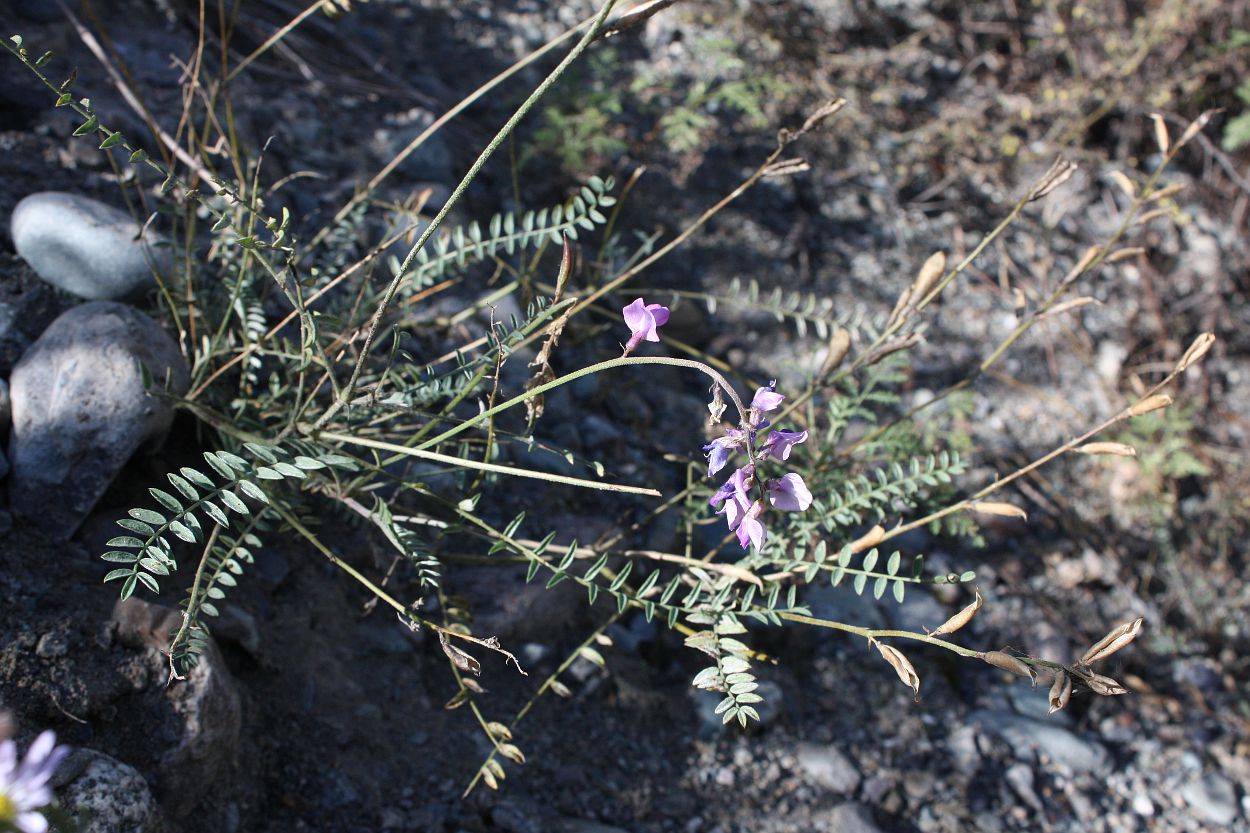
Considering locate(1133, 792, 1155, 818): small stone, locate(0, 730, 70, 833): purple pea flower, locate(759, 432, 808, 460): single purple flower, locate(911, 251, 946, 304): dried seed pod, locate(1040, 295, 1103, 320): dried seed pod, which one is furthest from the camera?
locate(1133, 792, 1155, 818): small stone

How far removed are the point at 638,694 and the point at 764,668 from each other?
0.33m

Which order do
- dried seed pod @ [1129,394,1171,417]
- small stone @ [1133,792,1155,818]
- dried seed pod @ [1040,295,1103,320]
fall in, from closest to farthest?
dried seed pod @ [1129,394,1171,417] → dried seed pod @ [1040,295,1103,320] → small stone @ [1133,792,1155,818]

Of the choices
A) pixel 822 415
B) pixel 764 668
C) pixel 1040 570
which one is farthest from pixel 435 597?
pixel 1040 570

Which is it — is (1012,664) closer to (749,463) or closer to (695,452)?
(749,463)

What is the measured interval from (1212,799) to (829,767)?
101 cm

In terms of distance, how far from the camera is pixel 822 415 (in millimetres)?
2568

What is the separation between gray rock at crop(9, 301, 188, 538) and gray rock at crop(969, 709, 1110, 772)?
6.18 feet

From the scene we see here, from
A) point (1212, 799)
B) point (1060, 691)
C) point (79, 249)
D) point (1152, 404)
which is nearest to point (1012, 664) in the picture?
point (1060, 691)

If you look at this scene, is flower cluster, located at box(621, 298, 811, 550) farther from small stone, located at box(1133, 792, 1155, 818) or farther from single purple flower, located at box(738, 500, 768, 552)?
small stone, located at box(1133, 792, 1155, 818)

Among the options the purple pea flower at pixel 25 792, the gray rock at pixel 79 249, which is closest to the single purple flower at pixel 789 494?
the purple pea flower at pixel 25 792

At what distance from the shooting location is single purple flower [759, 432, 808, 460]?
1.20 metres

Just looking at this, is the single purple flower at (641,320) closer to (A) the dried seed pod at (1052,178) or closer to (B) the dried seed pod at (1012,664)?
(B) the dried seed pod at (1012,664)

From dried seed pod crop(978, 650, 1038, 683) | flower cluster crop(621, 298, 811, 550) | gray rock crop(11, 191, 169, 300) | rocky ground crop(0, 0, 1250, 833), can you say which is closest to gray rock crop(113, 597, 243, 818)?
rocky ground crop(0, 0, 1250, 833)

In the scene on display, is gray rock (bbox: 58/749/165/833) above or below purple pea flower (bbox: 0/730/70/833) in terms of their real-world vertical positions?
below
